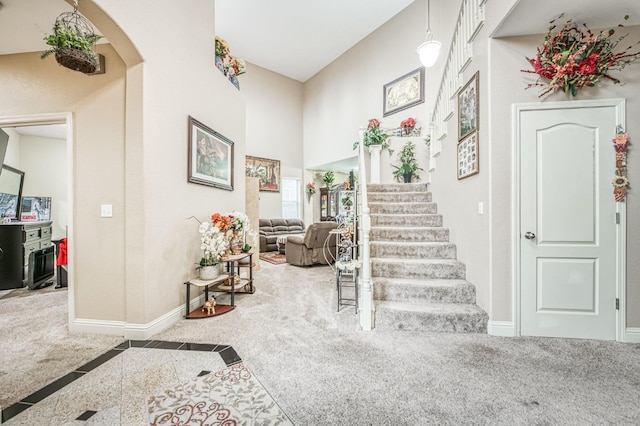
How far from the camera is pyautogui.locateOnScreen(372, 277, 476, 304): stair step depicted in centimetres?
279

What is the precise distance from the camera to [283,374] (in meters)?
1.87

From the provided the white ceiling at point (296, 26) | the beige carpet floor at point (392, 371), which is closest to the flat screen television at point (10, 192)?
the beige carpet floor at point (392, 371)

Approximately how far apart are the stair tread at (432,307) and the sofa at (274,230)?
4.97 meters

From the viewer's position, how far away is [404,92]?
669cm

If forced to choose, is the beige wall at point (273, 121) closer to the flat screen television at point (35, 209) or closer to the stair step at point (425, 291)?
the flat screen television at point (35, 209)

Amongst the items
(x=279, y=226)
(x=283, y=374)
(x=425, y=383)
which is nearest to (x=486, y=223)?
(x=425, y=383)

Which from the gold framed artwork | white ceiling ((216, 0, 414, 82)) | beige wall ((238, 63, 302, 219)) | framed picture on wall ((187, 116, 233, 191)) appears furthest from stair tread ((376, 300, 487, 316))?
white ceiling ((216, 0, 414, 82))

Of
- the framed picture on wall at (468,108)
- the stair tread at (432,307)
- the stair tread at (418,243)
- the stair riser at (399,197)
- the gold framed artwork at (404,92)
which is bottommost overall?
the stair tread at (432,307)

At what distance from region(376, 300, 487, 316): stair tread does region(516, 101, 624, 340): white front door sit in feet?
1.34

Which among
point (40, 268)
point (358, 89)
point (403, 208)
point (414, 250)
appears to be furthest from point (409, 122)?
point (40, 268)

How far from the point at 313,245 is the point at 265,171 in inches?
163

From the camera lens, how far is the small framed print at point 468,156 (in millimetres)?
2701

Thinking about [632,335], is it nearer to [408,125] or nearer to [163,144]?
[163,144]

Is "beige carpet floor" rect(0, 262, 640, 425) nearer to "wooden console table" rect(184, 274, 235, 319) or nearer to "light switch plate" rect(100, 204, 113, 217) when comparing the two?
"wooden console table" rect(184, 274, 235, 319)
